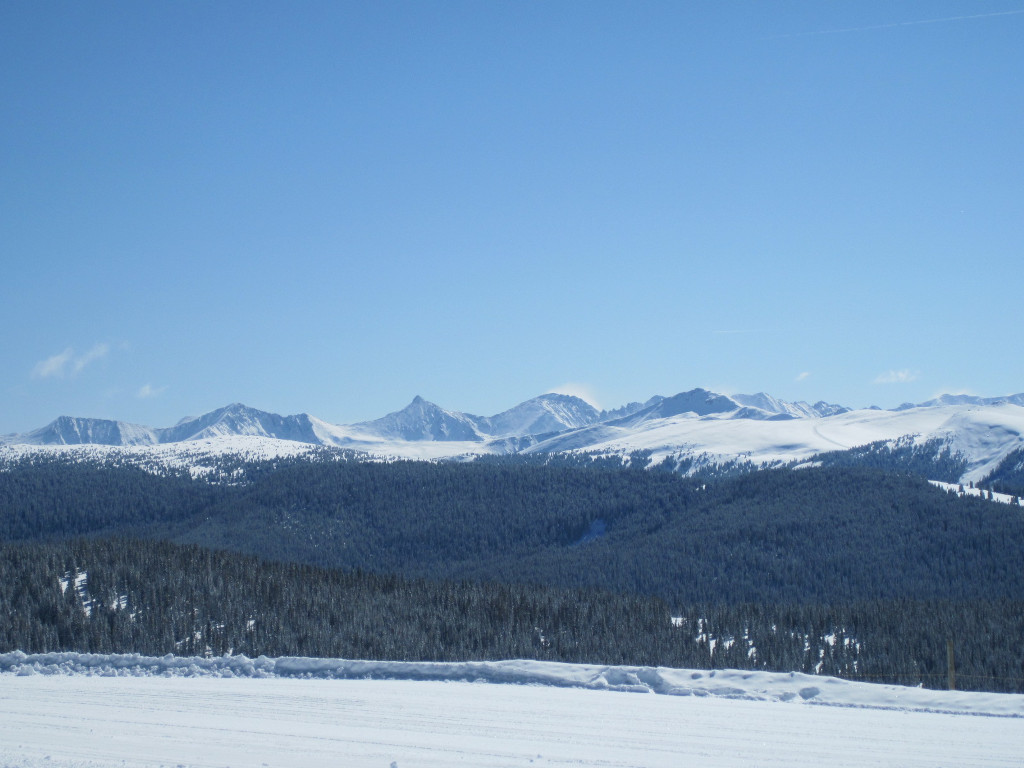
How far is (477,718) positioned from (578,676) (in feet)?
29.2

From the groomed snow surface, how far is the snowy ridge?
8cm

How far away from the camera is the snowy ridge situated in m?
30.2

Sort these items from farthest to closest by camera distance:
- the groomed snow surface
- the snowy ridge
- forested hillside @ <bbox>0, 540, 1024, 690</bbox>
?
forested hillside @ <bbox>0, 540, 1024, 690</bbox> < the snowy ridge < the groomed snow surface

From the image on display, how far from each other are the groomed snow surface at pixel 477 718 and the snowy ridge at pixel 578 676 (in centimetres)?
8

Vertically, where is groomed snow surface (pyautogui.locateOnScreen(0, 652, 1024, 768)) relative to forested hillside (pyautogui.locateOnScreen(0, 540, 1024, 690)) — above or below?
above

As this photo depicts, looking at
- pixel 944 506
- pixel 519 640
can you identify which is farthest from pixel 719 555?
pixel 519 640

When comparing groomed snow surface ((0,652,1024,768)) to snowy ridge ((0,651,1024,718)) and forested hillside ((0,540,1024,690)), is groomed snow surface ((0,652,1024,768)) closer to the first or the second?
snowy ridge ((0,651,1024,718))

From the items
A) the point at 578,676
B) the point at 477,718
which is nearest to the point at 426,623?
the point at 578,676

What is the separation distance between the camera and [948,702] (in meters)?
29.7

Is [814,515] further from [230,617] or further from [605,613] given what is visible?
[230,617]

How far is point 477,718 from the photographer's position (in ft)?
85.6

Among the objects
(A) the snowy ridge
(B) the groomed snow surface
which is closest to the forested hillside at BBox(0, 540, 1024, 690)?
(A) the snowy ridge

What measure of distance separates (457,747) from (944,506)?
622 feet

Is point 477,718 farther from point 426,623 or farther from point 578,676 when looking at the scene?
point 426,623
